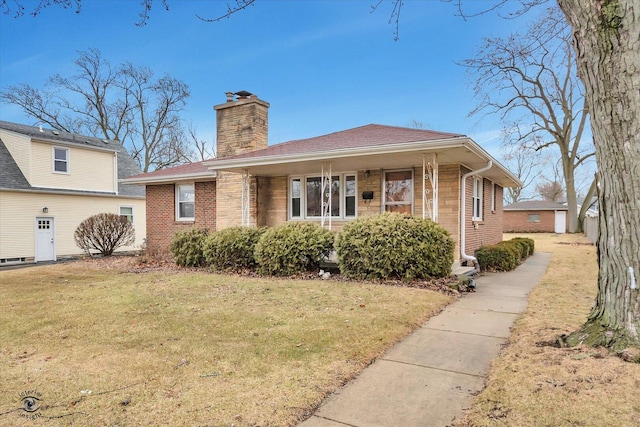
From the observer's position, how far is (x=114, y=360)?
3787 millimetres

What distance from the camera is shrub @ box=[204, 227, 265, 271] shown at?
9703mm

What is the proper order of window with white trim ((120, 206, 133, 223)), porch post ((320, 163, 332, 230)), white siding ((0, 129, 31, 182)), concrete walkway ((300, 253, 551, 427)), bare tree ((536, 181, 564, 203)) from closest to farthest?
concrete walkway ((300, 253, 551, 427))
porch post ((320, 163, 332, 230))
white siding ((0, 129, 31, 182))
window with white trim ((120, 206, 133, 223))
bare tree ((536, 181, 564, 203))

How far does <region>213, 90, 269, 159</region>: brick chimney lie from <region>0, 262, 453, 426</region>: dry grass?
671cm

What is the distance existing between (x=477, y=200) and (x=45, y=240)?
19527 mm

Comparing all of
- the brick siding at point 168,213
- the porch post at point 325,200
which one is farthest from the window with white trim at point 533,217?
the brick siding at point 168,213

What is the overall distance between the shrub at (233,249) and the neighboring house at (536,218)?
31.7 metres

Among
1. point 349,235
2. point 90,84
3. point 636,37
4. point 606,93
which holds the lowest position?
point 349,235

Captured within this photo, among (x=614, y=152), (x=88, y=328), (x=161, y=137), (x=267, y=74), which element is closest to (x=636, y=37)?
(x=614, y=152)

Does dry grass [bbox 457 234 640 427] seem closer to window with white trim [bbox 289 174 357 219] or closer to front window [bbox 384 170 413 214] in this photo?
front window [bbox 384 170 413 214]

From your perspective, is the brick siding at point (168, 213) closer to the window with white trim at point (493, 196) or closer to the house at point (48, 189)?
the house at point (48, 189)

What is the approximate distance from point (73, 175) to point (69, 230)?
2954 mm

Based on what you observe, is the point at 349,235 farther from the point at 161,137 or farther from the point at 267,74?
the point at 161,137

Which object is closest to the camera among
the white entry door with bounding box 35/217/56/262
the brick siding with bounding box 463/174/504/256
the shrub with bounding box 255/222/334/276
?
the shrub with bounding box 255/222/334/276

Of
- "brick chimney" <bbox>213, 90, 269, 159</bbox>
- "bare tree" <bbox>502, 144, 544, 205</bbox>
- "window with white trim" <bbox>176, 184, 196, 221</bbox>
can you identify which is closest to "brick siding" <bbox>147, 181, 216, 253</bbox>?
"window with white trim" <bbox>176, 184, 196, 221</bbox>
